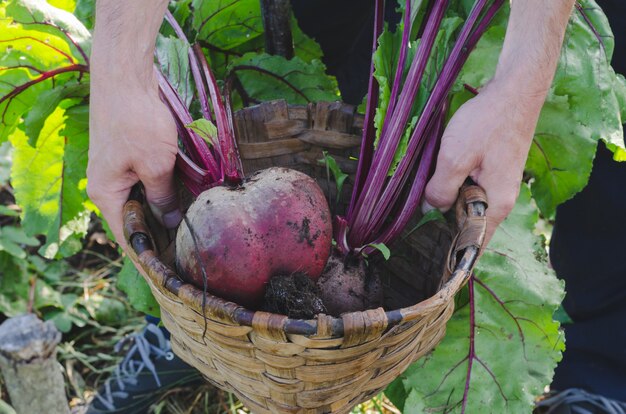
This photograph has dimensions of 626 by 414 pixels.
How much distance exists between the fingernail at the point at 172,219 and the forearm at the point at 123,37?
0.99ft

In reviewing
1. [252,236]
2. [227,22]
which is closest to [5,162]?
[227,22]

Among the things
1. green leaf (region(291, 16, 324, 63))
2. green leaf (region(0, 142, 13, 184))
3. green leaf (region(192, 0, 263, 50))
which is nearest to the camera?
green leaf (region(192, 0, 263, 50))

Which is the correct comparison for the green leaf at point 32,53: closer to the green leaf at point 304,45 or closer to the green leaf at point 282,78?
the green leaf at point 282,78

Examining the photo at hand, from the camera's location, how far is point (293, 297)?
1.04 metres

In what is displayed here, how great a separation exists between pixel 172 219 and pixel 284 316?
0.49 meters

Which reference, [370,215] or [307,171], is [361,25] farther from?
[370,215]

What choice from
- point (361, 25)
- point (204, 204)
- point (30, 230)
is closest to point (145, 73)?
point (204, 204)

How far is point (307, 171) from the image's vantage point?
59.8 inches

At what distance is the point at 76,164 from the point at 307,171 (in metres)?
0.62

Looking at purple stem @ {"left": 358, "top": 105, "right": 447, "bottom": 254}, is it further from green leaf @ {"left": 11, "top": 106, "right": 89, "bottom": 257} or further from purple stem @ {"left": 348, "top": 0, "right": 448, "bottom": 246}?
green leaf @ {"left": 11, "top": 106, "right": 89, "bottom": 257}

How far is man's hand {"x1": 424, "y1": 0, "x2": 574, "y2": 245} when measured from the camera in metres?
1.09

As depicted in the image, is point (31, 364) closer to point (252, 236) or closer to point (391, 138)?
point (252, 236)

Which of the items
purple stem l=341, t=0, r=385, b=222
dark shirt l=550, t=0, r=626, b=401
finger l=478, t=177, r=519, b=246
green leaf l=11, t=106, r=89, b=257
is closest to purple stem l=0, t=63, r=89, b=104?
green leaf l=11, t=106, r=89, b=257

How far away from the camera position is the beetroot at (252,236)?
3.52 ft
